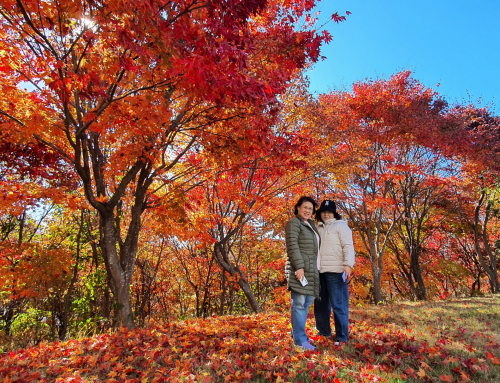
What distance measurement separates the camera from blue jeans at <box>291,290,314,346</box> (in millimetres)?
3354

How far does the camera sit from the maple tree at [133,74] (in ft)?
10.0

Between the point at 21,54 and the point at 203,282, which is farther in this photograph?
the point at 203,282

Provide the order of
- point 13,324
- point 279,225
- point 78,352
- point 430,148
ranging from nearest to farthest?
point 78,352, point 13,324, point 430,148, point 279,225

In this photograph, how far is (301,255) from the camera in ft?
11.3

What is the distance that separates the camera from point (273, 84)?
4.39 m

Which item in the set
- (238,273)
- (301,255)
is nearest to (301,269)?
(301,255)

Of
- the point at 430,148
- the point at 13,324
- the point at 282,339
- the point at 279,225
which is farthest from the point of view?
the point at 279,225

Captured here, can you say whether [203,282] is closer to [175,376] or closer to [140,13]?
[175,376]

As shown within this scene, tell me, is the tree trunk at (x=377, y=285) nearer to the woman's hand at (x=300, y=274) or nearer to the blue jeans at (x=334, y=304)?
the blue jeans at (x=334, y=304)

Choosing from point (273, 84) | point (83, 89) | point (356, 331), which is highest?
point (273, 84)

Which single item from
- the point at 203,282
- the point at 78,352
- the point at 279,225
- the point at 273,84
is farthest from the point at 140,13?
the point at 203,282

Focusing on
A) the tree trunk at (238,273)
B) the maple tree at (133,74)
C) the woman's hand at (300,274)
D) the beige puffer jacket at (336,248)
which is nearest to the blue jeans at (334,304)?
the beige puffer jacket at (336,248)

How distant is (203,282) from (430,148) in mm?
11482

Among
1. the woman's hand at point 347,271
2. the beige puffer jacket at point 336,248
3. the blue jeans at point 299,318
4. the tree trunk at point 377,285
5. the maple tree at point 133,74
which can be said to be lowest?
the tree trunk at point 377,285
